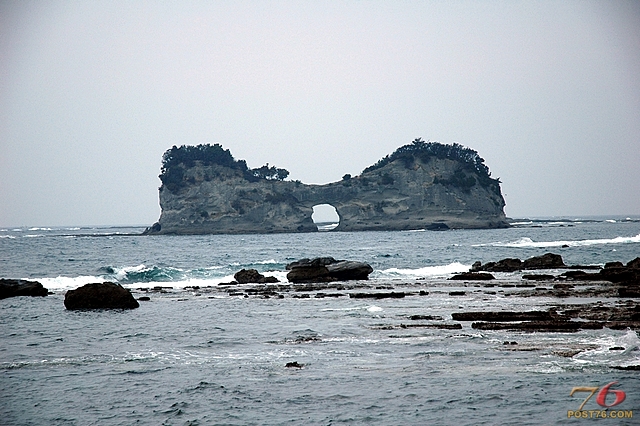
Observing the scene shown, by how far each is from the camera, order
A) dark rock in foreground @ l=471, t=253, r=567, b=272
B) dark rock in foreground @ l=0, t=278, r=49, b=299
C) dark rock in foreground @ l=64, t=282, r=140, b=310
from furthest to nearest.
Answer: dark rock in foreground @ l=471, t=253, r=567, b=272
dark rock in foreground @ l=0, t=278, r=49, b=299
dark rock in foreground @ l=64, t=282, r=140, b=310

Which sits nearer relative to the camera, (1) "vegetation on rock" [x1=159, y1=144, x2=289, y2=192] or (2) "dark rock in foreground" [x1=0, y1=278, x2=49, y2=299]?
(2) "dark rock in foreground" [x1=0, y1=278, x2=49, y2=299]

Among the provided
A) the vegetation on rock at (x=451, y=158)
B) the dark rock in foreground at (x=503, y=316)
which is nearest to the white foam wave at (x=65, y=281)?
the dark rock in foreground at (x=503, y=316)

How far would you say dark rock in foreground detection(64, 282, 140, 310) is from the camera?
27797 millimetres

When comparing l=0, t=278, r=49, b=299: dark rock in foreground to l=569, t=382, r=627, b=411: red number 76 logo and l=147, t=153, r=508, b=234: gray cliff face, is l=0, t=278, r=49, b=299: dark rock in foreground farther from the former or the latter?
l=147, t=153, r=508, b=234: gray cliff face

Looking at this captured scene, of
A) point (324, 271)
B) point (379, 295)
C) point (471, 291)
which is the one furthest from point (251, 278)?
point (471, 291)

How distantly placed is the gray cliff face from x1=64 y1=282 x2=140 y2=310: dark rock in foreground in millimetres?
129678

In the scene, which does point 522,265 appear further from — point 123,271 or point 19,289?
point 19,289

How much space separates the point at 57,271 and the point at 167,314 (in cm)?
2865

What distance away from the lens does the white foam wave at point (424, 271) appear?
47.2m

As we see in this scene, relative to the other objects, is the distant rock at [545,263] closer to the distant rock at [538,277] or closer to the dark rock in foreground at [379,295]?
the distant rock at [538,277]

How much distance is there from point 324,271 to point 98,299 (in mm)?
17919

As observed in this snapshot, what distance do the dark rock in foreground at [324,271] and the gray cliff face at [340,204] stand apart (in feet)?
378

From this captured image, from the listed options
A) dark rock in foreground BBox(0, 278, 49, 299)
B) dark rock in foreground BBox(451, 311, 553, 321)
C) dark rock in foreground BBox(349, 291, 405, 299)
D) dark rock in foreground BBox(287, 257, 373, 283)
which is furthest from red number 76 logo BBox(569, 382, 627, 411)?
dark rock in foreground BBox(287, 257, 373, 283)

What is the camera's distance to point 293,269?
4325 cm
